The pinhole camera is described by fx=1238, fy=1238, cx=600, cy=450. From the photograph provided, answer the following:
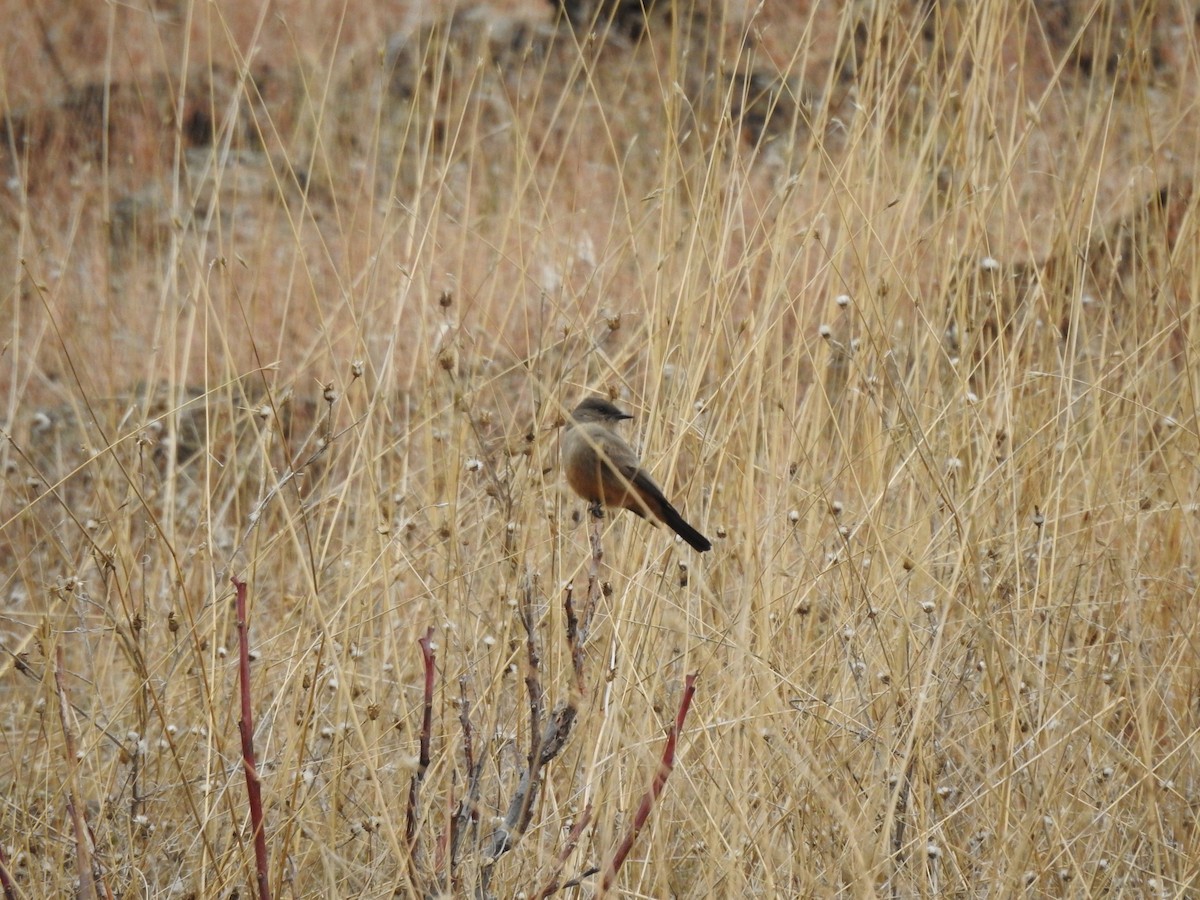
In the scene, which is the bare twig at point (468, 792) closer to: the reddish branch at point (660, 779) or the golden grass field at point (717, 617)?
the golden grass field at point (717, 617)

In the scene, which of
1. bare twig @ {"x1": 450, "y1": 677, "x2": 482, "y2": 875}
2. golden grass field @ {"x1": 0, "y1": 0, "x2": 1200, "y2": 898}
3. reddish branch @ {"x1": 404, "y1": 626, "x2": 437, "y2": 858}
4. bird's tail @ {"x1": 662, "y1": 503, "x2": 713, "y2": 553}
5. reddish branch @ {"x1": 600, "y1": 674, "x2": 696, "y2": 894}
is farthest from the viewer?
bird's tail @ {"x1": 662, "y1": 503, "x2": 713, "y2": 553}

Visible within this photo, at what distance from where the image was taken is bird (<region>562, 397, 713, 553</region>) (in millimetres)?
2137

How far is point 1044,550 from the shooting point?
7.93ft

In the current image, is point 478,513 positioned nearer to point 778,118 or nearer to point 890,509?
point 890,509

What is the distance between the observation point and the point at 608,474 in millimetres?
2264

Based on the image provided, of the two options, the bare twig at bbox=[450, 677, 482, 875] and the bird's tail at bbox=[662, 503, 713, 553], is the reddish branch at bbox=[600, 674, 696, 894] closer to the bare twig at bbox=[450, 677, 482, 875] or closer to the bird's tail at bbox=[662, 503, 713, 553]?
the bare twig at bbox=[450, 677, 482, 875]

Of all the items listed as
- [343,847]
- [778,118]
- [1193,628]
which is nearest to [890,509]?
[1193,628]

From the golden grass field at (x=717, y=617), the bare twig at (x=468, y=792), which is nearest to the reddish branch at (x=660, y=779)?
the golden grass field at (x=717, y=617)

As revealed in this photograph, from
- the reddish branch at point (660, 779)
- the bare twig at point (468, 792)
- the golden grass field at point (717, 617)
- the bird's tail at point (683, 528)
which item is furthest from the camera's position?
the bird's tail at point (683, 528)

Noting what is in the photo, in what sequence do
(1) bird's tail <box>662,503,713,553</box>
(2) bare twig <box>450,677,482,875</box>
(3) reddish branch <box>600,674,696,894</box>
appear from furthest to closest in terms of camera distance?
(1) bird's tail <box>662,503,713,553</box>
(2) bare twig <box>450,677,482,875</box>
(3) reddish branch <box>600,674,696,894</box>

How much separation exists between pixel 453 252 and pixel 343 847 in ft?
11.1

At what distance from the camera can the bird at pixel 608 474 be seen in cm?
214

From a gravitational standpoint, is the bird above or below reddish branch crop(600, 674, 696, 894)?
below

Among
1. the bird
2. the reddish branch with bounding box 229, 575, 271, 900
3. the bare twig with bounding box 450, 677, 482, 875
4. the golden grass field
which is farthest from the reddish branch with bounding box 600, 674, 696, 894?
the bird
